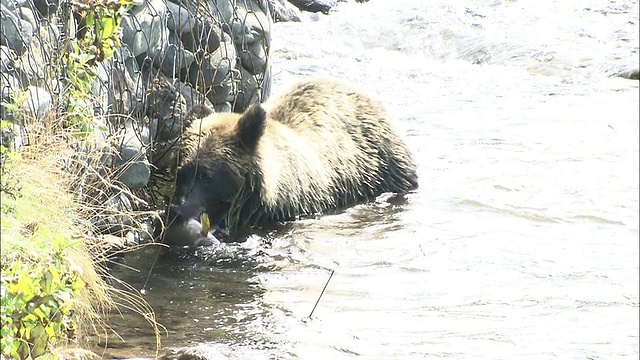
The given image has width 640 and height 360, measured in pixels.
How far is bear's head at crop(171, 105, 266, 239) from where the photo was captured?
6965mm

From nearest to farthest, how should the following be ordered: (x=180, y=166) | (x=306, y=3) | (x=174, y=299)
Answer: (x=174, y=299), (x=180, y=166), (x=306, y=3)

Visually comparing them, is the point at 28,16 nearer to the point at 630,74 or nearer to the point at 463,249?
the point at 463,249

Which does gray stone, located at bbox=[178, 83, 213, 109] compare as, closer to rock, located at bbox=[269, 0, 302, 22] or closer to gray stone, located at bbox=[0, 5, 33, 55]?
gray stone, located at bbox=[0, 5, 33, 55]

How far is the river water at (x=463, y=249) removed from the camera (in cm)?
532

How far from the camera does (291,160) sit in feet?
25.4

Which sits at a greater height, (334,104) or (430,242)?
(334,104)

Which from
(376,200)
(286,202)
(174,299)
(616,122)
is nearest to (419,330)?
(174,299)

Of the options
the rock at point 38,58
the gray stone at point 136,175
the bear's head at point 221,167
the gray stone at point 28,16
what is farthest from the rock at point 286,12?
the rock at point 38,58

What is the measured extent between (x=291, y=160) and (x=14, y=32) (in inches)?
109

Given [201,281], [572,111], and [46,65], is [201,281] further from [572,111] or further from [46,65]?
[572,111]

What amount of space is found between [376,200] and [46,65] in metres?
3.89

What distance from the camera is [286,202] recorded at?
7.65 m

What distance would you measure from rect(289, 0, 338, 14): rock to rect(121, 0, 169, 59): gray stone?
980 centimetres

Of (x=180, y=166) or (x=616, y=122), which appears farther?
(x=616, y=122)
